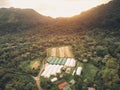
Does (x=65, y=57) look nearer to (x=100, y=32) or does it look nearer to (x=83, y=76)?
(x=83, y=76)

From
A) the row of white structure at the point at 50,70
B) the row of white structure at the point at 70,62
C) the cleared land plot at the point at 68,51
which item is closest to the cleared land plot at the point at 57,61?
the row of white structure at the point at 70,62

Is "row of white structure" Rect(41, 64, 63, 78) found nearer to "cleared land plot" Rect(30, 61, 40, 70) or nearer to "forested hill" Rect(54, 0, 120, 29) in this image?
"cleared land plot" Rect(30, 61, 40, 70)

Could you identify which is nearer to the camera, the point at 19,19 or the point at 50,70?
the point at 50,70

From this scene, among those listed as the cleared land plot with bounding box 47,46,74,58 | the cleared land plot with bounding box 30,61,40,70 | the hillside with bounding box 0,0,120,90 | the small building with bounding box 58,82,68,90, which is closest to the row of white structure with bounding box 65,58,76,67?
the hillside with bounding box 0,0,120,90

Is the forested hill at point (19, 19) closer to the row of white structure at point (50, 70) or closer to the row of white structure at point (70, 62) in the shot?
Result: the row of white structure at point (70, 62)

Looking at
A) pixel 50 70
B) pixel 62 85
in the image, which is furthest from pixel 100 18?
pixel 62 85

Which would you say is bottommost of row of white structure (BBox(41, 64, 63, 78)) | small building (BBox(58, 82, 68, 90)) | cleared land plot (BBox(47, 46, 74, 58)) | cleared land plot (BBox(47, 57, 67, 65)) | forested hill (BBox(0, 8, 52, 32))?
small building (BBox(58, 82, 68, 90))

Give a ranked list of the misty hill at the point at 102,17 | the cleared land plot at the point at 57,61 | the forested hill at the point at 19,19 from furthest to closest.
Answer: the forested hill at the point at 19,19
the misty hill at the point at 102,17
the cleared land plot at the point at 57,61

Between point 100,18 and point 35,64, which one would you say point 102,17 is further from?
point 35,64
